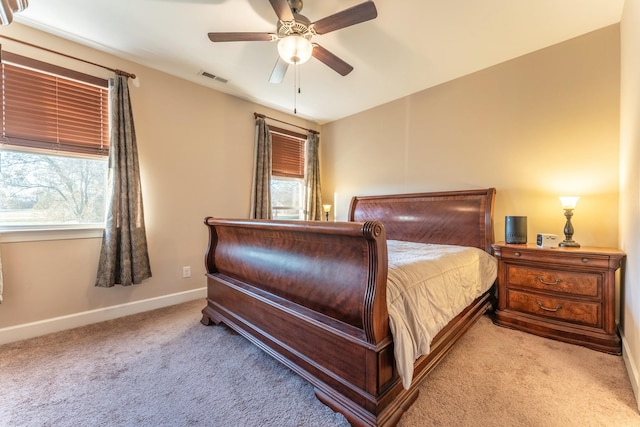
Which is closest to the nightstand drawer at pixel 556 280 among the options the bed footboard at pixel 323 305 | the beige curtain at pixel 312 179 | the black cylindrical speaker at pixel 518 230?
the black cylindrical speaker at pixel 518 230

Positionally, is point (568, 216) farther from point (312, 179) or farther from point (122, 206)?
point (122, 206)

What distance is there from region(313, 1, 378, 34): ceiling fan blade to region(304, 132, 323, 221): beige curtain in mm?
2681

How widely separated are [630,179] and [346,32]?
2.46 m

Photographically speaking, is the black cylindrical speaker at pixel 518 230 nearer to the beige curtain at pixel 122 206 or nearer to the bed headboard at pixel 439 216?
the bed headboard at pixel 439 216

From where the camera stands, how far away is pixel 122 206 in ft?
8.61

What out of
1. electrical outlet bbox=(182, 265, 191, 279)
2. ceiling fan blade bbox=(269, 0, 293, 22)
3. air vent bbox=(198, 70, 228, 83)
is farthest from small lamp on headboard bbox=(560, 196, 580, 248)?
electrical outlet bbox=(182, 265, 191, 279)

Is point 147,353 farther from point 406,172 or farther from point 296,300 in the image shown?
point 406,172

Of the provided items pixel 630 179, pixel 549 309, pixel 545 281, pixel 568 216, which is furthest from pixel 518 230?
pixel 630 179

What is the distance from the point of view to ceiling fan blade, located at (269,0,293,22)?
65.8 inches

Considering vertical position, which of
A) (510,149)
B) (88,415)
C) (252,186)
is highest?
(510,149)

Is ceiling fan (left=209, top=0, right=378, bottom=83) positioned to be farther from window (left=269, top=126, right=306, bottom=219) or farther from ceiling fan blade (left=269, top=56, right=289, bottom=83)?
window (left=269, top=126, right=306, bottom=219)

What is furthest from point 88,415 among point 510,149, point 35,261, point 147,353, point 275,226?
point 510,149

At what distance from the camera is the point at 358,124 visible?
4.37 m

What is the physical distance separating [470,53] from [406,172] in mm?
1524
